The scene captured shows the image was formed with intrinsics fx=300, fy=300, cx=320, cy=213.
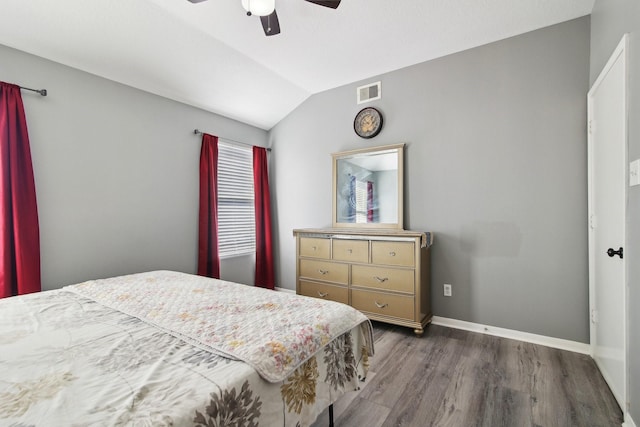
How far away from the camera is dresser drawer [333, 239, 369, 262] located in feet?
9.91

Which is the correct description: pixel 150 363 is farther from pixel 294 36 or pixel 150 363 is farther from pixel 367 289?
pixel 294 36

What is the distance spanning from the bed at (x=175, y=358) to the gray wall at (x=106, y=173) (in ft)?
2.85

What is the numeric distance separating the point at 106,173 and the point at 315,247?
7.03 feet

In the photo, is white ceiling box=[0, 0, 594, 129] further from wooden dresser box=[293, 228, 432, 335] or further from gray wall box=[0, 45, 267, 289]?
wooden dresser box=[293, 228, 432, 335]

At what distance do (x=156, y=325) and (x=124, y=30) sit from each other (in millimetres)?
2355

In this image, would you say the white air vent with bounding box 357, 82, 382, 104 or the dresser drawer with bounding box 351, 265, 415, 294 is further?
the white air vent with bounding box 357, 82, 382, 104

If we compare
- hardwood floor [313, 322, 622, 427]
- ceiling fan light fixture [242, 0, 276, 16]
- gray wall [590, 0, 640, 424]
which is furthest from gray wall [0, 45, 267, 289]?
→ gray wall [590, 0, 640, 424]

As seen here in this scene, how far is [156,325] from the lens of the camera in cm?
139

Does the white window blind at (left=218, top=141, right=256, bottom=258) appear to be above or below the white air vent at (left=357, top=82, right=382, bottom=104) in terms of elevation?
below

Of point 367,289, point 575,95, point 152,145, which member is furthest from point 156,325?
point 575,95

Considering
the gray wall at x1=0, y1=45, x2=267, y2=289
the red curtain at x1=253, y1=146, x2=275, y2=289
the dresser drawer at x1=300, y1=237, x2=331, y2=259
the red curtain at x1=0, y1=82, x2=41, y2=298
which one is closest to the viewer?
the red curtain at x1=0, y1=82, x2=41, y2=298

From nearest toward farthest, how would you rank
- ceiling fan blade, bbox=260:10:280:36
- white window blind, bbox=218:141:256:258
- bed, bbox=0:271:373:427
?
bed, bbox=0:271:373:427 → ceiling fan blade, bbox=260:10:280:36 → white window blind, bbox=218:141:256:258

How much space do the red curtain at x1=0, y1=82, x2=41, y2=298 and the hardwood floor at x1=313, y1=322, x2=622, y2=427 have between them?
2.40 meters

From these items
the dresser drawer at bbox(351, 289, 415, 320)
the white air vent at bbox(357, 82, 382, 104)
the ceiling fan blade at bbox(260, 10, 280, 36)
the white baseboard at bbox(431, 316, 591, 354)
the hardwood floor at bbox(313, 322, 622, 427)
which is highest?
the white air vent at bbox(357, 82, 382, 104)
